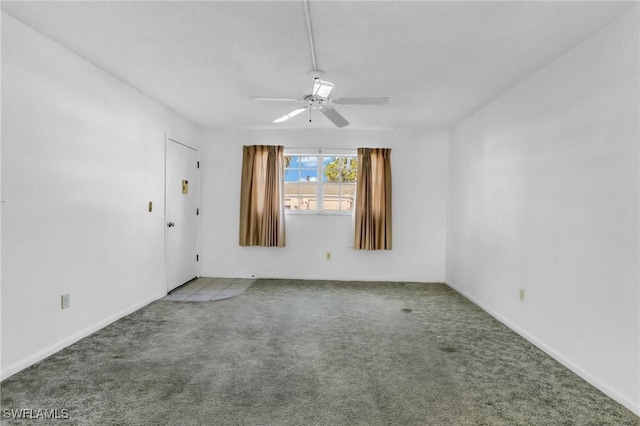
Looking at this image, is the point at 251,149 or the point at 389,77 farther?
the point at 251,149

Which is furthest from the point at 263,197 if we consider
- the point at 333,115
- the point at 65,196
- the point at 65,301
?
the point at 65,301

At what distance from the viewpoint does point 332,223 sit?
548cm

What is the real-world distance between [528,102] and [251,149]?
3679 millimetres

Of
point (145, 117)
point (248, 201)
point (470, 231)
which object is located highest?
point (145, 117)

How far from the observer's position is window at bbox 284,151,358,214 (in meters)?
5.55

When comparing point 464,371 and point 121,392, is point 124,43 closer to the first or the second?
point 121,392

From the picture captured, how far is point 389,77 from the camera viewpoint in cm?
319

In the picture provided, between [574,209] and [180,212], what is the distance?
441cm

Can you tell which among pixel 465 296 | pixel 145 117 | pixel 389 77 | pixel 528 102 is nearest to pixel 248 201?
pixel 145 117

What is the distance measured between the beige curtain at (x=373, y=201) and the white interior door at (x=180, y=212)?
2.48 m

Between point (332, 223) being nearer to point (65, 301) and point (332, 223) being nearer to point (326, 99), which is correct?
point (326, 99)

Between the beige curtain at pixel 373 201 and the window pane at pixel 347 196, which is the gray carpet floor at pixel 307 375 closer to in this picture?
the beige curtain at pixel 373 201

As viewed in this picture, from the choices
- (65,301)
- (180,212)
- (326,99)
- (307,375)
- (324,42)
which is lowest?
(307,375)

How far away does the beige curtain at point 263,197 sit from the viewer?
209 inches
